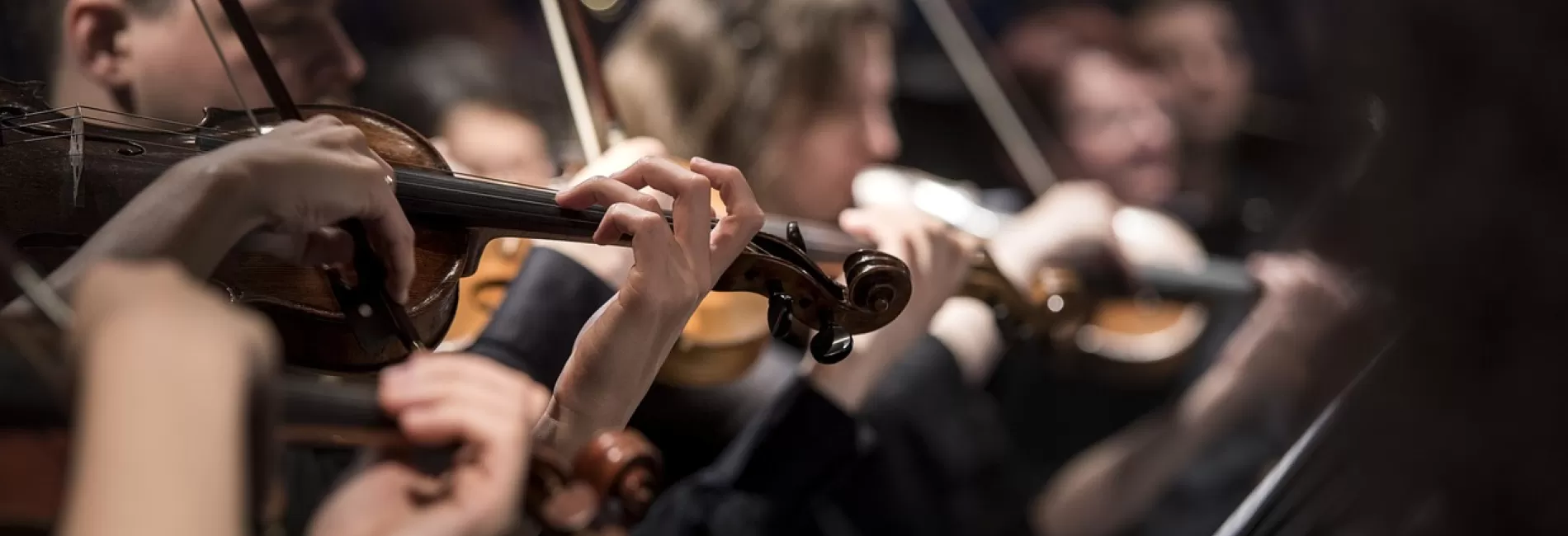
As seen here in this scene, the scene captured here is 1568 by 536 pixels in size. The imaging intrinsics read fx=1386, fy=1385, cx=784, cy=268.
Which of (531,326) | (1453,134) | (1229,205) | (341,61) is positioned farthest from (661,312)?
(1229,205)

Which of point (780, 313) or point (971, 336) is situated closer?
point (780, 313)

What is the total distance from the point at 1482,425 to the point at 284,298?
1.42 ft

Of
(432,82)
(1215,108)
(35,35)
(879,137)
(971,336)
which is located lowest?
(1215,108)

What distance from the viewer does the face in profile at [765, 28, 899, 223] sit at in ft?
3.30

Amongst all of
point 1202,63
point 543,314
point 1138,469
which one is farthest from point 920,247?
point 1202,63

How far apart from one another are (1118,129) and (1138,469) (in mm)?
553

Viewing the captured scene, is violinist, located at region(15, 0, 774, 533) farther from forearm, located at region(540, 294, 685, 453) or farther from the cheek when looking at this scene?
the cheek

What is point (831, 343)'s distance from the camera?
2.25 ft

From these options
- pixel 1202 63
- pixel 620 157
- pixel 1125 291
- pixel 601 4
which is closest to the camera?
pixel 620 157

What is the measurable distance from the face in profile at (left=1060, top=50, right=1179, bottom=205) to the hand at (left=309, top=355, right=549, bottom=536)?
1255 millimetres

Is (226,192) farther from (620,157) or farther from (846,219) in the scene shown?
(846,219)

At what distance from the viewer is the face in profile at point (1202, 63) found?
75.2 inches

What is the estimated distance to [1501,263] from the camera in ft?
1.45

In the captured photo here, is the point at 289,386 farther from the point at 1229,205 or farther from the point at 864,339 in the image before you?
the point at 1229,205
